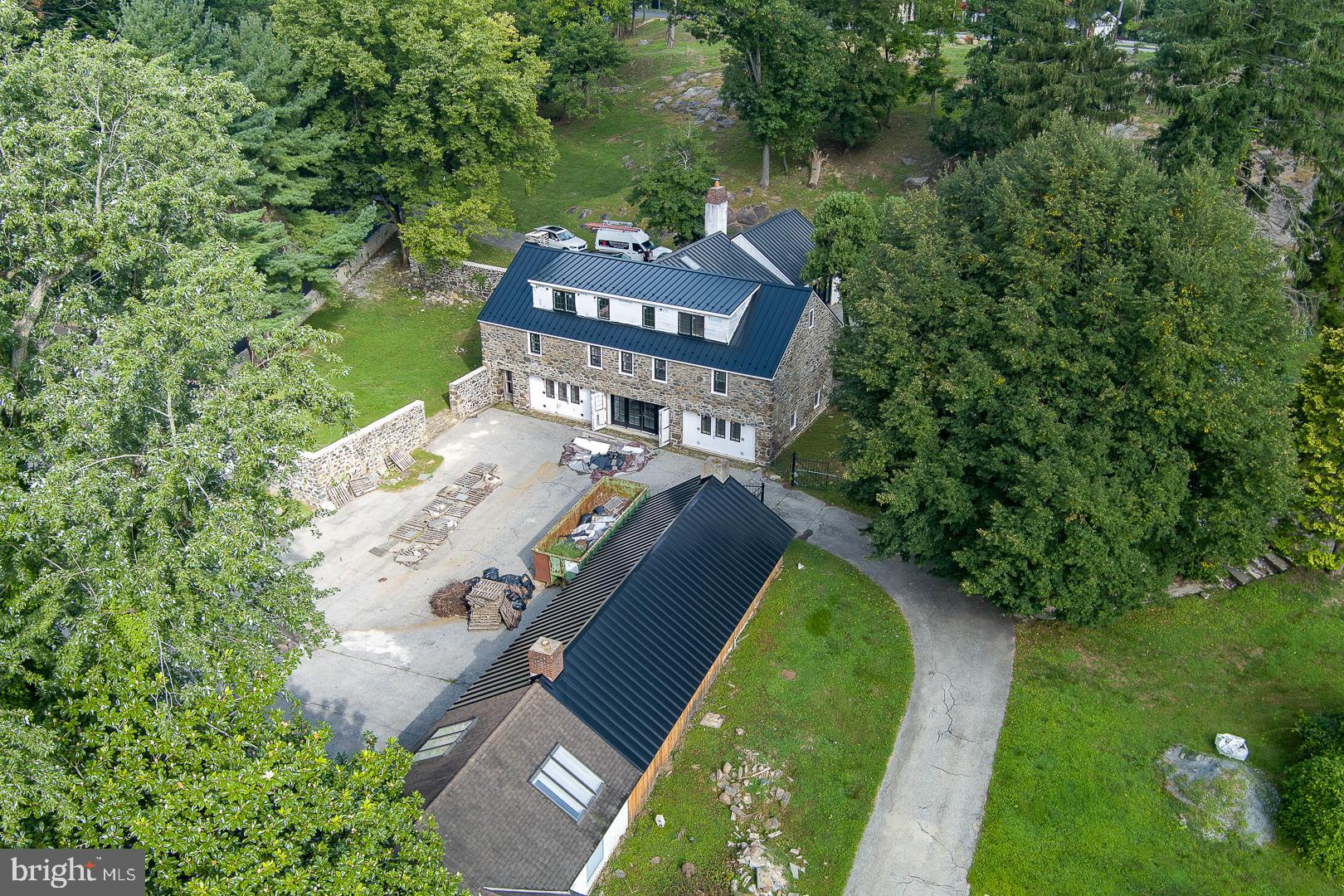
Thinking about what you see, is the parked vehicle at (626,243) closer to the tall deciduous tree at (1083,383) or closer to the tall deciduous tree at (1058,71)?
the tall deciduous tree at (1058,71)

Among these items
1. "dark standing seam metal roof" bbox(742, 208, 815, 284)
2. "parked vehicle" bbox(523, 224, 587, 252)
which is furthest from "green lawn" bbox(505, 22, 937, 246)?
"dark standing seam metal roof" bbox(742, 208, 815, 284)

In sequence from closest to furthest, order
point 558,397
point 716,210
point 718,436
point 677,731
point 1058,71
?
point 677,731 → point 718,436 → point 558,397 → point 1058,71 → point 716,210

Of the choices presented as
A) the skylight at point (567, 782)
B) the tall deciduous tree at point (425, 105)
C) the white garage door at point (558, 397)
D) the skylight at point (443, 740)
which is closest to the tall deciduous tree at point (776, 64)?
the tall deciduous tree at point (425, 105)

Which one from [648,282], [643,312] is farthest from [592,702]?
[648,282]

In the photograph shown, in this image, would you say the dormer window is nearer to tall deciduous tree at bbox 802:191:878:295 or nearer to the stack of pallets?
tall deciduous tree at bbox 802:191:878:295

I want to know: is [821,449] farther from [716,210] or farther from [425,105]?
[425,105]

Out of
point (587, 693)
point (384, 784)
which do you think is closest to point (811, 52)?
point (587, 693)
